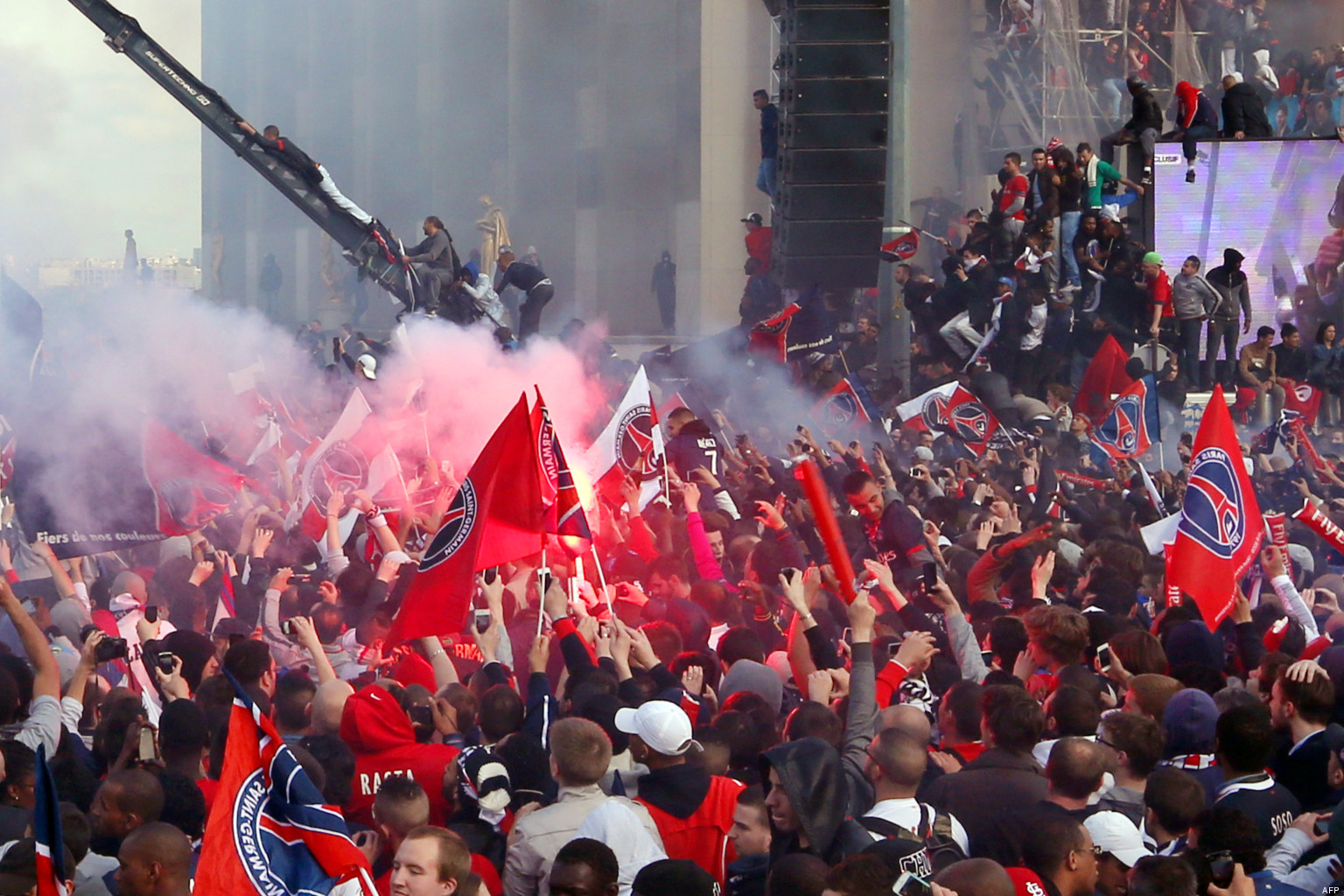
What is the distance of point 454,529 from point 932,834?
8.75 feet

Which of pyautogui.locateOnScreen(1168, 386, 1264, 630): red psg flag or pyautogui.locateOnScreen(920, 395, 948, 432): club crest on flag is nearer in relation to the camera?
pyautogui.locateOnScreen(1168, 386, 1264, 630): red psg flag

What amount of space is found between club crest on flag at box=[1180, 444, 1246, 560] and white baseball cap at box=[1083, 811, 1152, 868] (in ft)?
9.44

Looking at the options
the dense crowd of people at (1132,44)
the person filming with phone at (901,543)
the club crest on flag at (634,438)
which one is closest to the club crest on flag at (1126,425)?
the person filming with phone at (901,543)

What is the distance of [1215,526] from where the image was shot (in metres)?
6.88

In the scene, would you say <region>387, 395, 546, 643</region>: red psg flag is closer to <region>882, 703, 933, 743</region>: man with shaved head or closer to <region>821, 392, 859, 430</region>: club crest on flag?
<region>882, 703, 933, 743</region>: man with shaved head

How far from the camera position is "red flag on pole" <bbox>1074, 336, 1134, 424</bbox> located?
536 inches

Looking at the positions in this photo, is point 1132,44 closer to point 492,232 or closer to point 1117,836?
point 492,232

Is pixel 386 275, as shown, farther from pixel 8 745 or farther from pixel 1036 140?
pixel 8 745

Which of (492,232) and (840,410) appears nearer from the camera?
(840,410)

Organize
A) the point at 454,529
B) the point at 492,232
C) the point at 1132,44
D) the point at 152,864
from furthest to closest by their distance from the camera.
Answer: the point at 492,232 → the point at 1132,44 → the point at 454,529 → the point at 152,864

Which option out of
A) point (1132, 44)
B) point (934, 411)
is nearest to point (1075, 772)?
point (934, 411)

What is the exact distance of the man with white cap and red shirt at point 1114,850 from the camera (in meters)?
4.07

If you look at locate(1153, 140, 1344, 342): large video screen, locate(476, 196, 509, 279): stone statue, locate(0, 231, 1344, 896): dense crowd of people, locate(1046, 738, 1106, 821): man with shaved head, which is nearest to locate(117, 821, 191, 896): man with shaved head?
locate(0, 231, 1344, 896): dense crowd of people

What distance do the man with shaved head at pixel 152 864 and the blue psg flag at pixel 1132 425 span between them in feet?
29.2
